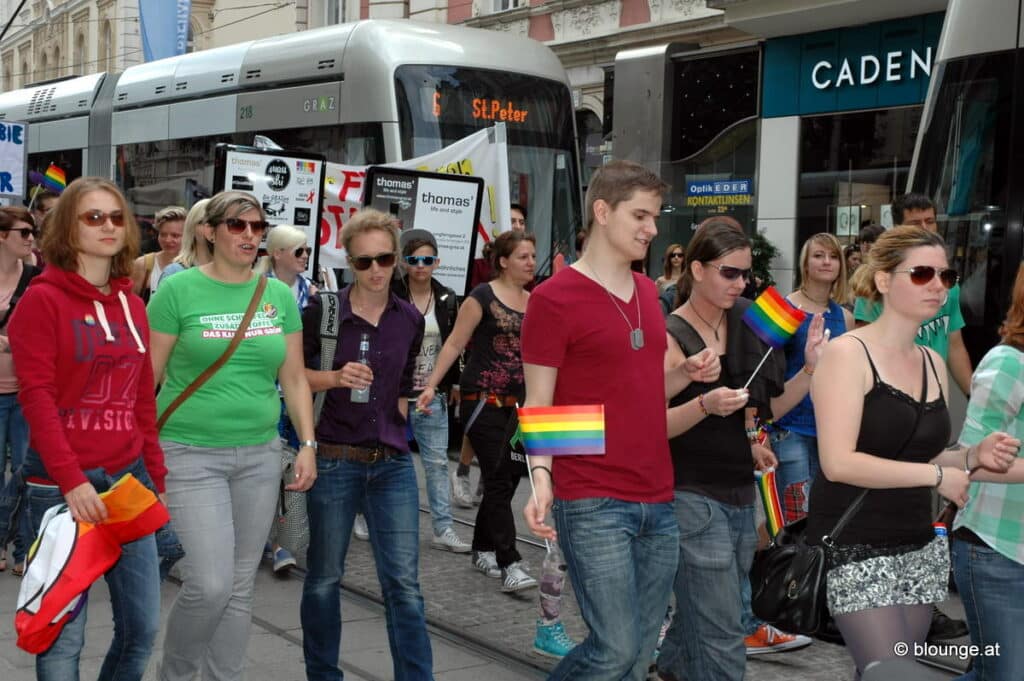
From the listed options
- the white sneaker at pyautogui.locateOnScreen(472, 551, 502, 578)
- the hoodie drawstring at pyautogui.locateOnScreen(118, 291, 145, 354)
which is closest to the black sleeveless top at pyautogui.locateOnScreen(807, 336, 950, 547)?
the hoodie drawstring at pyautogui.locateOnScreen(118, 291, 145, 354)

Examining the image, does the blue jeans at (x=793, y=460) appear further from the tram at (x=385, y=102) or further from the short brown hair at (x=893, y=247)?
the tram at (x=385, y=102)

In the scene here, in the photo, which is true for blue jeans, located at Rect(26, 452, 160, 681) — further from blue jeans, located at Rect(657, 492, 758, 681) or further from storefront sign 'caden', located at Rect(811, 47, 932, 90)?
storefront sign 'caden', located at Rect(811, 47, 932, 90)

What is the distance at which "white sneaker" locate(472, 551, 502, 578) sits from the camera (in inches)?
271

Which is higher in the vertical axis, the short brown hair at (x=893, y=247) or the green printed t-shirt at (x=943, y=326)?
the short brown hair at (x=893, y=247)

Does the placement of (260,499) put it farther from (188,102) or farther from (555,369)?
(188,102)

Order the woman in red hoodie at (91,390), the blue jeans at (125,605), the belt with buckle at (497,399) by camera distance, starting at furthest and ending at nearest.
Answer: the belt with buckle at (497,399) → the blue jeans at (125,605) → the woman in red hoodie at (91,390)

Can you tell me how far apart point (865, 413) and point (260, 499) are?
199 centimetres

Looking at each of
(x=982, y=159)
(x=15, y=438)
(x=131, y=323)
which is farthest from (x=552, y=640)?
(x=982, y=159)

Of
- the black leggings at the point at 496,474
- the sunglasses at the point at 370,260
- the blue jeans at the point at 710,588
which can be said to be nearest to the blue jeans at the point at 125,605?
the sunglasses at the point at 370,260

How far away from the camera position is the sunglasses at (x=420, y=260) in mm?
7320

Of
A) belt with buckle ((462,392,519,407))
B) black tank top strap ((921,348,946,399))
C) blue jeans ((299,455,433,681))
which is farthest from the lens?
belt with buckle ((462,392,519,407))

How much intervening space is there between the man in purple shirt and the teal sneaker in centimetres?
97

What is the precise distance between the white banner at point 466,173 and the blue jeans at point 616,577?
640cm

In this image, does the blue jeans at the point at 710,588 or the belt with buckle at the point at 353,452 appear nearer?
the blue jeans at the point at 710,588
